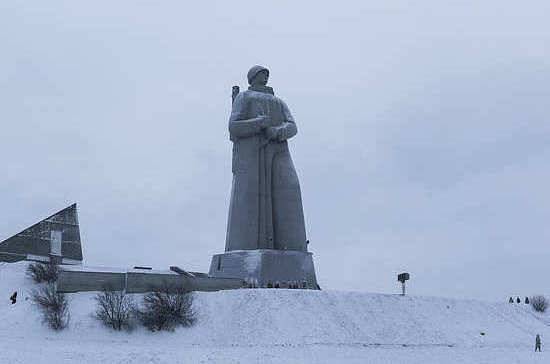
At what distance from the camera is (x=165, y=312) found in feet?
80.3

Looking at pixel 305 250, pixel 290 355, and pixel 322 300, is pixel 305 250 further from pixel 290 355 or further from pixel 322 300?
pixel 290 355

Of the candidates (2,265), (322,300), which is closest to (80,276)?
(322,300)

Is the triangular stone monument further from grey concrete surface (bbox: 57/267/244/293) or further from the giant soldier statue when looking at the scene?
the giant soldier statue

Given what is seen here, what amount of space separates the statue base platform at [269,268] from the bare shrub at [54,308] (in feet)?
23.0

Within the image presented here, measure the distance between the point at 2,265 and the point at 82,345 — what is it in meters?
18.7

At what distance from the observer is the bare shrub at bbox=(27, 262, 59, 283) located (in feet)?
108

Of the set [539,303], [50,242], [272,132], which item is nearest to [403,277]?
[272,132]

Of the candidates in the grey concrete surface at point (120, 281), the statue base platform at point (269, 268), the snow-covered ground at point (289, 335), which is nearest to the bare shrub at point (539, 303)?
the snow-covered ground at point (289, 335)

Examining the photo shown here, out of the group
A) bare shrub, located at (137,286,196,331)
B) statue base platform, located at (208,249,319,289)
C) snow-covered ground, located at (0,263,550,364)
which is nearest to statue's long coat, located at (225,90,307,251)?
statue base platform, located at (208,249,319,289)

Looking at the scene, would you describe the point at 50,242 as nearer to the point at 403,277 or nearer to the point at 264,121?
the point at 264,121

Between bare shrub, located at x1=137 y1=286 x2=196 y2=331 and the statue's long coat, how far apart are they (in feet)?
20.9

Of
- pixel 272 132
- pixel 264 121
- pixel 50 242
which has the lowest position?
pixel 50 242

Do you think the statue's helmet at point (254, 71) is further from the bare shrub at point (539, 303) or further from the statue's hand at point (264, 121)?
the bare shrub at point (539, 303)

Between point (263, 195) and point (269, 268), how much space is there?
3430 mm
